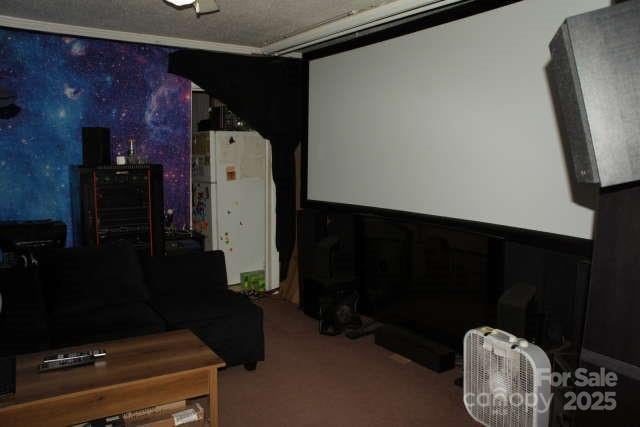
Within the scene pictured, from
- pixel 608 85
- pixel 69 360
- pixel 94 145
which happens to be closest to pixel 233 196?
pixel 94 145

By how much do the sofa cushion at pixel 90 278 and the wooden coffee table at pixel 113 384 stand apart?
0.79m

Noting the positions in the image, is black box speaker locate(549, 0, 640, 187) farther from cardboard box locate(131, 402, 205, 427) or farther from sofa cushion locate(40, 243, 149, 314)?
sofa cushion locate(40, 243, 149, 314)

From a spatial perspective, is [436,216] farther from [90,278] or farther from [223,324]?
[90,278]

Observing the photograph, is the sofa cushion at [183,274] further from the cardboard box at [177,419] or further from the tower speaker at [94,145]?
the cardboard box at [177,419]

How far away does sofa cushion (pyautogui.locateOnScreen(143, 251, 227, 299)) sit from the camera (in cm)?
380

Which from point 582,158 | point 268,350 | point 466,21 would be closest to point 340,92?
point 466,21

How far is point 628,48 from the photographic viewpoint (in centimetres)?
140

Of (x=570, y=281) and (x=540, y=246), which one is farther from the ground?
(x=540, y=246)

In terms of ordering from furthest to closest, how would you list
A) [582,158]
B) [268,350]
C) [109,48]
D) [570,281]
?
[109,48] → [268,350] → [570,281] → [582,158]

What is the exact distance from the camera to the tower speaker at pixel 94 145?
4375 millimetres

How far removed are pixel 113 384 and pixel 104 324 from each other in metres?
0.97

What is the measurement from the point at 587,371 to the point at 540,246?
4.47ft

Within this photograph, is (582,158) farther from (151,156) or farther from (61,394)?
(151,156)

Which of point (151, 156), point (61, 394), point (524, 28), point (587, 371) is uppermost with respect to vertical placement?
point (524, 28)
